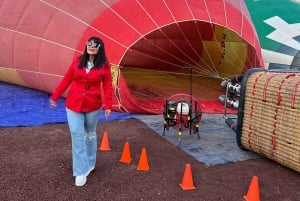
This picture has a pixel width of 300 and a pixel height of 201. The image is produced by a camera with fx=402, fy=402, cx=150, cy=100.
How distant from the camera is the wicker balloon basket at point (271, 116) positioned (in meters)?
4.40

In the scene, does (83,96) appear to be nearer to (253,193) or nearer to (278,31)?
(253,193)

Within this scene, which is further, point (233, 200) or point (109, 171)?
point (109, 171)

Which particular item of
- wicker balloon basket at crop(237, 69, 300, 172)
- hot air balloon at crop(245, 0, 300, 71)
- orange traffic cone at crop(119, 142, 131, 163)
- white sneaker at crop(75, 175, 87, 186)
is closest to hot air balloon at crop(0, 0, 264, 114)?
hot air balloon at crop(245, 0, 300, 71)

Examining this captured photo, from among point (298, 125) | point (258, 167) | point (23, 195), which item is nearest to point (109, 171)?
point (23, 195)

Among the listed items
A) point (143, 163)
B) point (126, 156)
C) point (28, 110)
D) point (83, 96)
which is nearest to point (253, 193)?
point (143, 163)

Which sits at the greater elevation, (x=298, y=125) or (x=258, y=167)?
(x=298, y=125)

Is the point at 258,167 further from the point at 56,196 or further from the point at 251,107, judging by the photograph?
the point at 56,196

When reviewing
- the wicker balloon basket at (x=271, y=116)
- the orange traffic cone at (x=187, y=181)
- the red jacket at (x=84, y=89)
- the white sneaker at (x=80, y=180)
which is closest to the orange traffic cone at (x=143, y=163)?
the orange traffic cone at (x=187, y=181)

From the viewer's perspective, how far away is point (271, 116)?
4695 mm

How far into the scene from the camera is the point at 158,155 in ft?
16.4

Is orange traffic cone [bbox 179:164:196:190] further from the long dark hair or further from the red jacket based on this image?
the long dark hair

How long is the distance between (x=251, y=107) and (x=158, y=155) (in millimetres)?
1301

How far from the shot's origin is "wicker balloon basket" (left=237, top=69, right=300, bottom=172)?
440 cm

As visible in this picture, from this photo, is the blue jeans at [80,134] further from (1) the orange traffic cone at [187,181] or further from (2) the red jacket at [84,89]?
(1) the orange traffic cone at [187,181]
